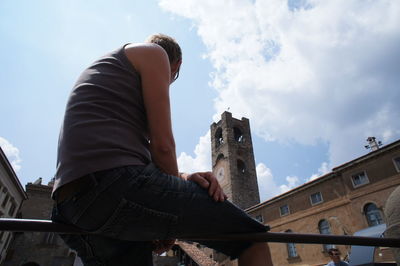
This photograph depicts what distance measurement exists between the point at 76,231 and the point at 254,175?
2863 cm

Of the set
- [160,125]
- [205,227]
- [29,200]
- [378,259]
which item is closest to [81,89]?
[160,125]

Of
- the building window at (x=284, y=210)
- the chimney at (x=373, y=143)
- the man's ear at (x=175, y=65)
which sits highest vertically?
the chimney at (x=373, y=143)

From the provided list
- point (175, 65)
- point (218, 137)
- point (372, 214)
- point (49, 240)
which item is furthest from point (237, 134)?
point (175, 65)

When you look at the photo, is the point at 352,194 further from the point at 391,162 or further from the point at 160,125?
the point at 160,125

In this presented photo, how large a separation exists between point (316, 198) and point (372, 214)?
3871 mm

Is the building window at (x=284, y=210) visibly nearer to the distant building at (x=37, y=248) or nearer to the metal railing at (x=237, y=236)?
the distant building at (x=37, y=248)

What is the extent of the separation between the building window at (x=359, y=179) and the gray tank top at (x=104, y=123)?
60.9 ft

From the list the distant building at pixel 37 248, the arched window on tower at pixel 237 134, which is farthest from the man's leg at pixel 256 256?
the arched window on tower at pixel 237 134

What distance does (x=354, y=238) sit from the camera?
5.10ft

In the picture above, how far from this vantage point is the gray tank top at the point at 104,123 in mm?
1026

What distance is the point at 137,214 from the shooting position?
3.22 feet

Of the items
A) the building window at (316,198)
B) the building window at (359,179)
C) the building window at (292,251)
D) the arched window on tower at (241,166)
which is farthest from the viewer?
the arched window on tower at (241,166)

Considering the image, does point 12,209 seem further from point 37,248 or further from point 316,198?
point 316,198

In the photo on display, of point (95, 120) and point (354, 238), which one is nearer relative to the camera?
point (95, 120)
